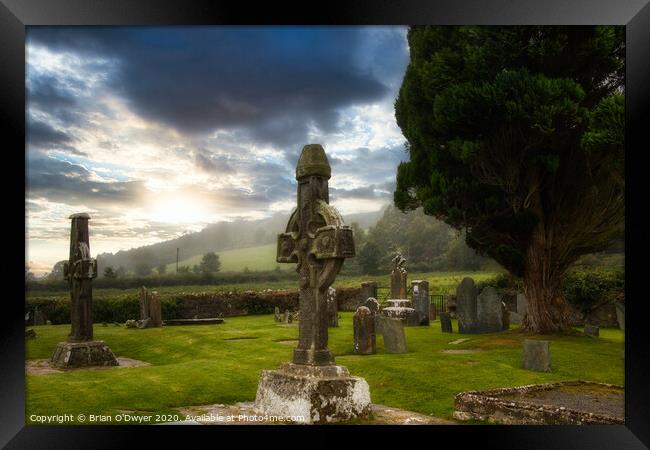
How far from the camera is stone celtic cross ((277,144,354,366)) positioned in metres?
7.16

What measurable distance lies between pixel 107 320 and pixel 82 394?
13363mm

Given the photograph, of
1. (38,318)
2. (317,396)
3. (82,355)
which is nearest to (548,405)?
(317,396)

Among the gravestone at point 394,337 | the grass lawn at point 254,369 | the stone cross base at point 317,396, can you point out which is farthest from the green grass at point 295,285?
the stone cross base at point 317,396

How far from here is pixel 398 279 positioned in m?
19.3

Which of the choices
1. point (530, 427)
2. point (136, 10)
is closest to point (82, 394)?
point (136, 10)

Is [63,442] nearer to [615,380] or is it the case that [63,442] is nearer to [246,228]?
[615,380]

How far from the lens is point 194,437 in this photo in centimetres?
636

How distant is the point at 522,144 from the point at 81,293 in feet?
37.7

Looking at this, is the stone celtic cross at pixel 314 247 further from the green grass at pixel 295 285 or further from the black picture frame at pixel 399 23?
the green grass at pixel 295 285

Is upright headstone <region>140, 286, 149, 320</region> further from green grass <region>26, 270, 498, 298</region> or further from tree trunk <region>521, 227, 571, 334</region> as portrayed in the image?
tree trunk <region>521, 227, 571, 334</region>

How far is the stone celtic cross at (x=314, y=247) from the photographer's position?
23.5 feet

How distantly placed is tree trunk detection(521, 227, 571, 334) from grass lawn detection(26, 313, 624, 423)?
63cm

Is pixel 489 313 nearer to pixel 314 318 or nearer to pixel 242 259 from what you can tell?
pixel 314 318

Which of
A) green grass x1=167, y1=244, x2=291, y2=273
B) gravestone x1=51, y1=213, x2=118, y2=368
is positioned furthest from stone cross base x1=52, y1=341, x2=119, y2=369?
green grass x1=167, y1=244, x2=291, y2=273
